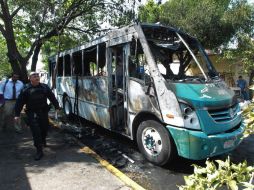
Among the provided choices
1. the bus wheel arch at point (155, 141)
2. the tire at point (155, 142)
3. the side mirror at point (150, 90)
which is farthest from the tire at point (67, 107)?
the side mirror at point (150, 90)

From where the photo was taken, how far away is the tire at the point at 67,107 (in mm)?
11477

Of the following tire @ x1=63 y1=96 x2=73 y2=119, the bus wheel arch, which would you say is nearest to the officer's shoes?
the bus wheel arch

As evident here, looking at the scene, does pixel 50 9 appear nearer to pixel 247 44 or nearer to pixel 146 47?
pixel 146 47

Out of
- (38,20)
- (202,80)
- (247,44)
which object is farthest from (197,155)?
(247,44)

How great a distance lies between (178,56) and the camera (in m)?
7.65

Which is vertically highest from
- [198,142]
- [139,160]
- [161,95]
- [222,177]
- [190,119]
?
[161,95]

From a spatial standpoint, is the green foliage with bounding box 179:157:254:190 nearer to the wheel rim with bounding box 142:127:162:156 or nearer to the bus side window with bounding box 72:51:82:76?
the wheel rim with bounding box 142:127:162:156

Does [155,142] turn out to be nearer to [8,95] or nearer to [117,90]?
[117,90]

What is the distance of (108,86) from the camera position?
25.8 feet

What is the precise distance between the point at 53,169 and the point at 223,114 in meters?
3.13

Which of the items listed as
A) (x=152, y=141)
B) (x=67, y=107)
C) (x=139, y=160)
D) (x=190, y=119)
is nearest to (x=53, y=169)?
(x=139, y=160)

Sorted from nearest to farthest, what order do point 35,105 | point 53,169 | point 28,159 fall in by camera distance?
point 53,169, point 28,159, point 35,105

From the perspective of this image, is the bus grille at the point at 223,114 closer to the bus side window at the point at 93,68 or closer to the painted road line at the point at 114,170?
the painted road line at the point at 114,170

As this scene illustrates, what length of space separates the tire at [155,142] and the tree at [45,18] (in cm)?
720
